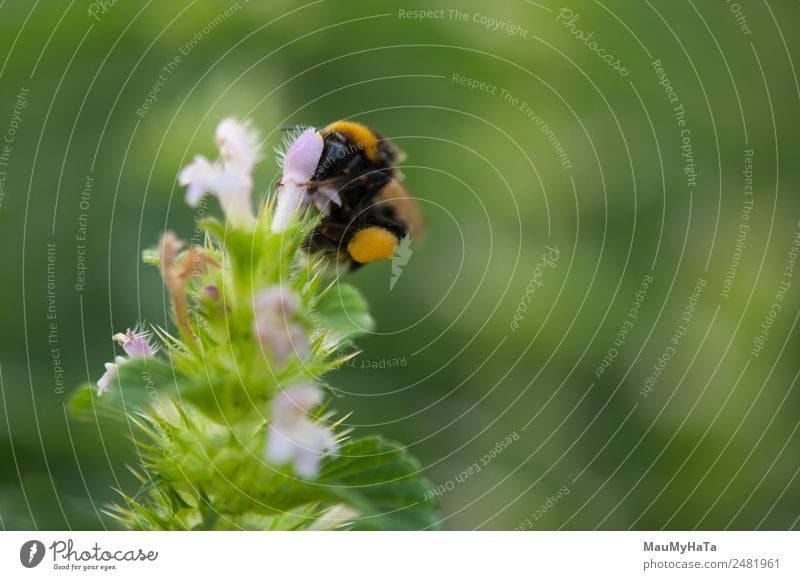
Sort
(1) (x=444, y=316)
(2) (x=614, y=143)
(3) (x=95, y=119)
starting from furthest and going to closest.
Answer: (2) (x=614, y=143)
(1) (x=444, y=316)
(3) (x=95, y=119)

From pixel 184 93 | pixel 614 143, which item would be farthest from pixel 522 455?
pixel 184 93

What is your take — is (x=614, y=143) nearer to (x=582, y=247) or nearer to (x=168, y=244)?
(x=582, y=247)

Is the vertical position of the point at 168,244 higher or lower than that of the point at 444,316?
higher

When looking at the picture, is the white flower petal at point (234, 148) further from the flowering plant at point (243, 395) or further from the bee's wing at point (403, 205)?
the bee's wing at point (403, 205)

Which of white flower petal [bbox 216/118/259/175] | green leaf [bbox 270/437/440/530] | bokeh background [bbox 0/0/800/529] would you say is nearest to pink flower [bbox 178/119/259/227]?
white flower petal [bbox 216/118/259/175]

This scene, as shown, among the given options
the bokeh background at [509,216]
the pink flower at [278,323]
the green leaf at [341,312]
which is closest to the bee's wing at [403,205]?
the green leaf at [341,312]

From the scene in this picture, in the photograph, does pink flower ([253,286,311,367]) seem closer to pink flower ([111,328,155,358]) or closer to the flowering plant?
the flowering plant

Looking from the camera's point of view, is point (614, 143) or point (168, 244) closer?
point (168, 244)

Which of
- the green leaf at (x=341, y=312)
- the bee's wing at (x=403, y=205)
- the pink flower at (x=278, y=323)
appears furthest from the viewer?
the bee's wing at (x=403, y=205)
